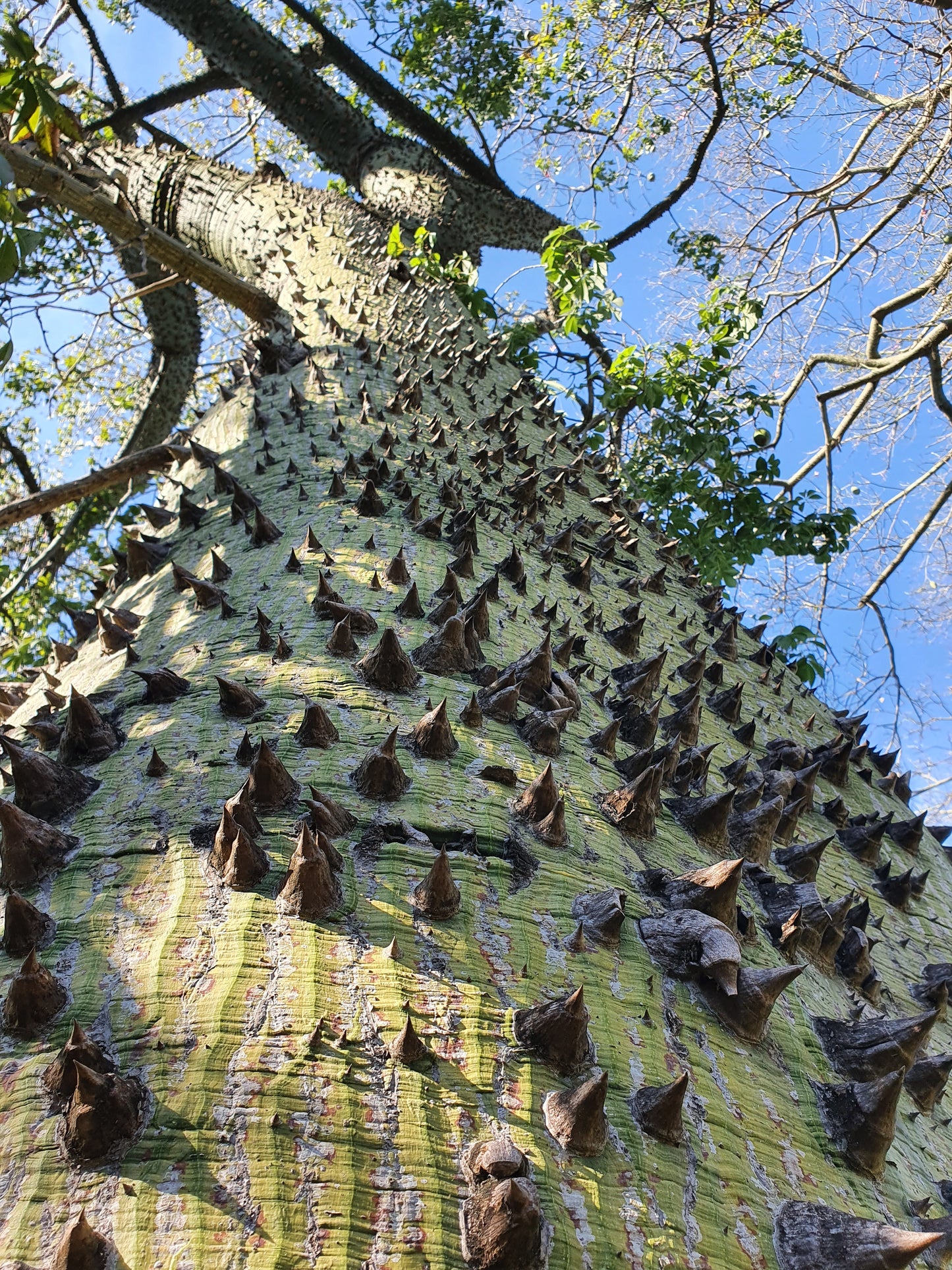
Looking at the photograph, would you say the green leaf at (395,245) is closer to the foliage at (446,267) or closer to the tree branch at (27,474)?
the foliage at (446,267)

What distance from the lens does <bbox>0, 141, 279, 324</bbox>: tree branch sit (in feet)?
12.3

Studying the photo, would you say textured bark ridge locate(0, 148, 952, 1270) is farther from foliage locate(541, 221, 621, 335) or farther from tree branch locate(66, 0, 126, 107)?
tree branch locate(66, 0, 126, 107)

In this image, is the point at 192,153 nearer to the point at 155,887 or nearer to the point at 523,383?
the point at 523,383

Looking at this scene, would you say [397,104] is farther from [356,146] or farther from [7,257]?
[7,257]

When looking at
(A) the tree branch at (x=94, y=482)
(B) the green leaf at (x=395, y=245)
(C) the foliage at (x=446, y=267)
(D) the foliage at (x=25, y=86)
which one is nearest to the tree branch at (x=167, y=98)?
(C) the foliage at (x=446, y=267)

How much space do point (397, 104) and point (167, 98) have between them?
7.88 feet

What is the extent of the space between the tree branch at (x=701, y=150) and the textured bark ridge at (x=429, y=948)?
6.12 metres

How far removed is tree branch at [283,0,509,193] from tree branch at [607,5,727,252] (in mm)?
1446

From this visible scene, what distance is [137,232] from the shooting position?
5.00m

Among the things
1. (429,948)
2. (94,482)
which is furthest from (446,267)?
(429,948)

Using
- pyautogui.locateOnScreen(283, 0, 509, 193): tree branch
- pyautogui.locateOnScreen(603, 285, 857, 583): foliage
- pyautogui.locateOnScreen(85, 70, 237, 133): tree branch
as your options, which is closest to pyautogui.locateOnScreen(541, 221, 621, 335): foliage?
pyautogui.locateOnScreen(603, 285, 857, 583): foliage

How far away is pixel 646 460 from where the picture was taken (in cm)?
673

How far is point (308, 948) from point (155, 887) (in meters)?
0.30

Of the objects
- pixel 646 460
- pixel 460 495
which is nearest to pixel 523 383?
pixel 646 460
